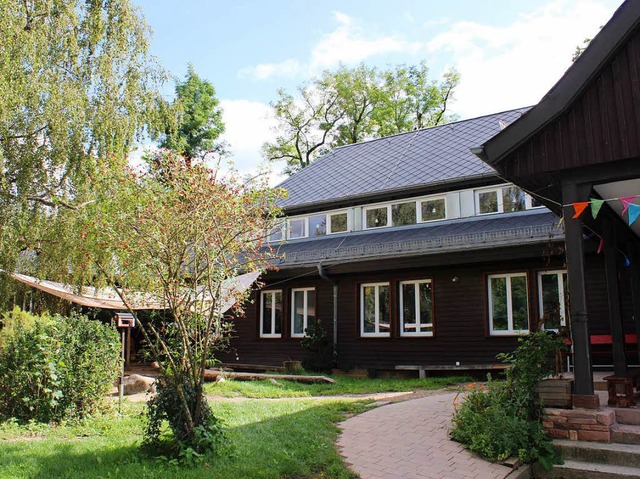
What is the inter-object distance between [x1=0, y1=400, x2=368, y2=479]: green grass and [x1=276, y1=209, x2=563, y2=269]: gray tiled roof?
5.78 meters

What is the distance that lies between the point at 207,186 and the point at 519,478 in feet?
13.9

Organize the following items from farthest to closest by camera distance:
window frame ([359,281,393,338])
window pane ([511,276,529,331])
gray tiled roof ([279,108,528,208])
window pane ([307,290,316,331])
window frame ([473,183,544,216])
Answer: window pane ([307,290,316,331])
gray tiled roof ([279,108,528,208])
window frame ([359,281,393,338])
window frame ([473,183,544,216])
window pane ([511,276,529,331])

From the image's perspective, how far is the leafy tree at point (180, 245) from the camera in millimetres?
5508

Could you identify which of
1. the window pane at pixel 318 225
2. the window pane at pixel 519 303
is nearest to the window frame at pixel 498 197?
the window pane at pixel 519 303

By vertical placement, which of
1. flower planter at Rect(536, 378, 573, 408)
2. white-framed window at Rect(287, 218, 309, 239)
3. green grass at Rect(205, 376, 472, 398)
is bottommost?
green grass at Rect(205, 376, 472, 398)

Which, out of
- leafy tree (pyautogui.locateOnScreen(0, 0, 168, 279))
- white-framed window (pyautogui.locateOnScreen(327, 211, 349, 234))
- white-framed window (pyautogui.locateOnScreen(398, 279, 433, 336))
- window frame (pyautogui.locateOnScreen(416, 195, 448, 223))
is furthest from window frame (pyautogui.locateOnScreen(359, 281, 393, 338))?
leafy tree (pyautogui.locateOnScreen(0, 0, 168, 279))

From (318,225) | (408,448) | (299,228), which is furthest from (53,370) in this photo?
(299,228)

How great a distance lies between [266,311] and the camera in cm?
1816

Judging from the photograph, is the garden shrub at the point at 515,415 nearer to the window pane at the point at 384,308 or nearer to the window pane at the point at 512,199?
the window pane at the point at 512,199

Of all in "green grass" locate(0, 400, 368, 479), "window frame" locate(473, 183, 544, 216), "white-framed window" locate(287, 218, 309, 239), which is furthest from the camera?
"white-framed window" locate(287, 218, 309, 239)

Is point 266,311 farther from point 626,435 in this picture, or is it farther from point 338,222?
point 626,435

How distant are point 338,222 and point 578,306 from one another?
1200cm

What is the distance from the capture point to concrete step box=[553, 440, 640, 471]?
5359mm

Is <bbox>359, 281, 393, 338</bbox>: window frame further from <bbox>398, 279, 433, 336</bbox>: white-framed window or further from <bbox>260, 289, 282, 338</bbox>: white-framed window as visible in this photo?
<bbox>260, 289, 282, 338</bbox>: white-framed window
